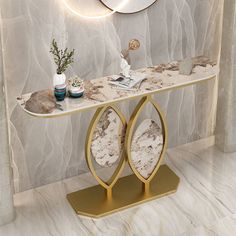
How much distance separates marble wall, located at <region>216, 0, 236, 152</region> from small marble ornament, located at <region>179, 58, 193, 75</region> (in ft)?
1.42

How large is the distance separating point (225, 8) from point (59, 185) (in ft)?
5.94

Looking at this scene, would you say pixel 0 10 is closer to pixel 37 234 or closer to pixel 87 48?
pixel 87 48

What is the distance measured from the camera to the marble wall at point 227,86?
161 inches

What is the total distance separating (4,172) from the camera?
3.51 m

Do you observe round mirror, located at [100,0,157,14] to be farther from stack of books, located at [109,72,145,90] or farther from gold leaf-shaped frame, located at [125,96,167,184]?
gold leaf-shaped frame, located at [125,96,167,184]

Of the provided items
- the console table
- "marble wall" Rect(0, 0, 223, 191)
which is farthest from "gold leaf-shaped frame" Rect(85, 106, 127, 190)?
"marble wall" Rect(0, 0, 223, 191)

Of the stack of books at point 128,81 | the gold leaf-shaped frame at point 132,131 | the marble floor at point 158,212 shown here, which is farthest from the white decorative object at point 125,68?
the marble floor at point 158,212

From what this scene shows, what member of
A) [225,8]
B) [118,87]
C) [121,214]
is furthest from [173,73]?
[121,214]

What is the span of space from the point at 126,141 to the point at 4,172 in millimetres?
834

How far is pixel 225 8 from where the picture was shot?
13.5ft

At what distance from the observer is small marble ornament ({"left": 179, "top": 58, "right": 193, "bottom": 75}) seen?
375 centimetres

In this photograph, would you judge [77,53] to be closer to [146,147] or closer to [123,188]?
[146,147]

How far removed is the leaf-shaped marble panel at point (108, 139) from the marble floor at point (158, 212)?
0.40m

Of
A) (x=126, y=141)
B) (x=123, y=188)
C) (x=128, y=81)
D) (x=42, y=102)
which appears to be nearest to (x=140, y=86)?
(x=128, y=81)
